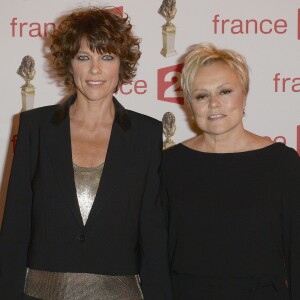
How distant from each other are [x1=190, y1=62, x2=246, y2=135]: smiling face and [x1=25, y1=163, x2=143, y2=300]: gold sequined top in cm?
45

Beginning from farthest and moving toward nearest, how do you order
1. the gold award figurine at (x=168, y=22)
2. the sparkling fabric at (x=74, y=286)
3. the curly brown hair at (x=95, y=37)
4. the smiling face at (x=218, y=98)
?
the gold award figurine at (x=168, y=22)
the smiling face at (x=218, y=98)
the curly brown hair at (x=95, y=37)
the sparkling fabric at (x=74, y=286)

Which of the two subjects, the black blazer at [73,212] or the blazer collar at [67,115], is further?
the blazer collar at [67,115]

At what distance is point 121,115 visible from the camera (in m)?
2.30

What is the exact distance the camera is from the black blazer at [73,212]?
83.0 inches

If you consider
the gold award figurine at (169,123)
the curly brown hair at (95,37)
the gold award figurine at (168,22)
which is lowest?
the gold award figurine at (169,123)

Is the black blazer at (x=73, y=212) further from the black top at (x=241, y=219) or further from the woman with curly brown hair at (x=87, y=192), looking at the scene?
the black top at (x=241, y=219)

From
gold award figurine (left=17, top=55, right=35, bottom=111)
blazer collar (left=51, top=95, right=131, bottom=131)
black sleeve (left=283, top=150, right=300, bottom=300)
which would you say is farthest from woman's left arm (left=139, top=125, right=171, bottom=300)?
gold award figurine (left=17, top=55, right=35, bottom=111)

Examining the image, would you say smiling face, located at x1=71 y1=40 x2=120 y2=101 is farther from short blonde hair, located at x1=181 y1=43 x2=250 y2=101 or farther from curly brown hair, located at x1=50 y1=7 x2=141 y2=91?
short blonde hair, located at x1=181 y1=43 x2=250 y2=101

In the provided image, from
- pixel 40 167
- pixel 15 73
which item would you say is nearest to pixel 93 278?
pixel 40 167

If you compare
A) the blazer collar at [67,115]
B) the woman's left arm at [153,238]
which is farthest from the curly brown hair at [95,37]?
the woman's left arm at [153,238]

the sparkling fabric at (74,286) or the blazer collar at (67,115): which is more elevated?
the blazer collar at (67,115)

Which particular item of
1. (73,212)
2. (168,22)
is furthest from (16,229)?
(168,22)

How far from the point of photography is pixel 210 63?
2.37 m

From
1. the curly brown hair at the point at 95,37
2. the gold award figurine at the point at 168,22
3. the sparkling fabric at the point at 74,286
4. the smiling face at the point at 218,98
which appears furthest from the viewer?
the gold award figurine at the point at 168,22
